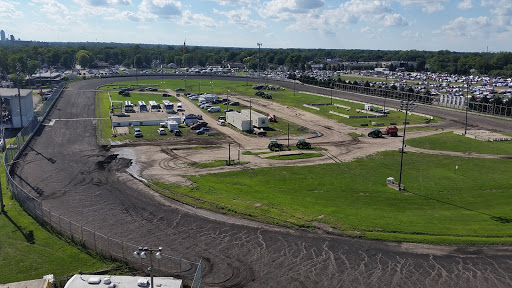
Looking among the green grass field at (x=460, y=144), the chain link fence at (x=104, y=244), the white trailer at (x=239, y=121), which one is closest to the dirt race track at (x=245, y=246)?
the chain link fence at (x=104, y=244)

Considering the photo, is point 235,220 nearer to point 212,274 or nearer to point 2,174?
point 212,274

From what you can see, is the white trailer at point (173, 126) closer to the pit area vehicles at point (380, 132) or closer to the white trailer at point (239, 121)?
the white trailer at point (239, 121)

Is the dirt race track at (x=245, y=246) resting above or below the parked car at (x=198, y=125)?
below

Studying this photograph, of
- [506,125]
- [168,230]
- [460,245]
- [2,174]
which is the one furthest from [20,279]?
[506,125]

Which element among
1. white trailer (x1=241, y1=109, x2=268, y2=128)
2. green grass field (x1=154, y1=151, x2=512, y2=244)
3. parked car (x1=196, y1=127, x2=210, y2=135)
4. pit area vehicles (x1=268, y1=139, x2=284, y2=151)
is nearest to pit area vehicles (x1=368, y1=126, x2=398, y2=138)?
green grass field (x1=154, y1=151, x2=512, y2=244)

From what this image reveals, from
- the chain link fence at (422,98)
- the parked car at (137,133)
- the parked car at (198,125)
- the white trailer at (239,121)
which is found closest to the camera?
the parked car at (137,133)

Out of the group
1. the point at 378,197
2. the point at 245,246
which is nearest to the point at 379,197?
the point at 378,197
